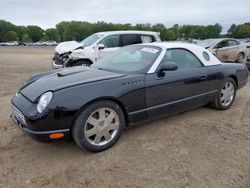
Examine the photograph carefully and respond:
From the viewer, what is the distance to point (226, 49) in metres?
11.0

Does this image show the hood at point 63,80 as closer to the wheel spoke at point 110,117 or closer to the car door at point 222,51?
the wheel spoke at point 110,117

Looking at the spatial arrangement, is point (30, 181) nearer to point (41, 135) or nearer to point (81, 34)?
point (41, 135)

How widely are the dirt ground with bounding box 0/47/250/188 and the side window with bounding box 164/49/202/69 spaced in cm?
101

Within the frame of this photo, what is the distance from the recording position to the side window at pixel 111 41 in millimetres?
8430

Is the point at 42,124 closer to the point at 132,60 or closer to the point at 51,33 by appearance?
the point at 132,60

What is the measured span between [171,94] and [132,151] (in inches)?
45.4

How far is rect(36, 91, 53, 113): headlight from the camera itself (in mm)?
2779

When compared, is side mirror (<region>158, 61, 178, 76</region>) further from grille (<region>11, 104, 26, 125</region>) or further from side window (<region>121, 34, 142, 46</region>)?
side window (<region>121, 34, 142, 46</region>)

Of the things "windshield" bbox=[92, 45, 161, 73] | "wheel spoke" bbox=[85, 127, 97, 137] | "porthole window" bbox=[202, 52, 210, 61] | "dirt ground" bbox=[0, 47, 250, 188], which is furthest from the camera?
"porthole window" bbox=[202, 52, 210, 61]

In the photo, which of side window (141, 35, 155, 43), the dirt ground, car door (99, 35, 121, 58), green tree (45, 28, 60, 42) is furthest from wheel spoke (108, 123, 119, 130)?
green tree (45, 28, 60, 42)

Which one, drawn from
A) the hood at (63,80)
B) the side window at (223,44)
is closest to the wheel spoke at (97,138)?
the hood at (63,80)

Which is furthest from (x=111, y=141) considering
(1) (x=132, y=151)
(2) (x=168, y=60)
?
(2) (x=168, y=60)

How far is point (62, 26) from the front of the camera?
10206 cm

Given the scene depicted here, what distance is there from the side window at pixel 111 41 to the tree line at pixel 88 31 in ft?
246
